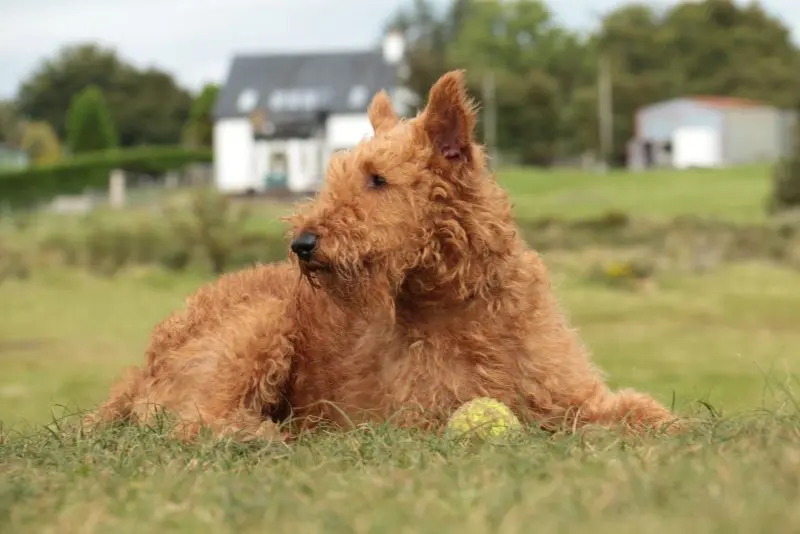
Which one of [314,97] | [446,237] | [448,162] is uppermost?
[314,97]

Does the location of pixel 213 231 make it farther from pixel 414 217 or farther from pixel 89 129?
pixel 89 129

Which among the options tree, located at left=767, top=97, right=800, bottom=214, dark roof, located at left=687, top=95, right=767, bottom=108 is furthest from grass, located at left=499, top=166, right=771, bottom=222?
dark roof, located at left=687, top=95, right=767, bottom=108

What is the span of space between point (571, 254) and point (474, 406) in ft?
72.5

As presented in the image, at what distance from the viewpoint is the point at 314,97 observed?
66500mm

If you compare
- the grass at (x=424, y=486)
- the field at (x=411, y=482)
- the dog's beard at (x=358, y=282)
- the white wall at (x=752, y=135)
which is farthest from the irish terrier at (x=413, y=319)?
the white wall at (x=752, y=135)

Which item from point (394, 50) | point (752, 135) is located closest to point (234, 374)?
point (394, 50)

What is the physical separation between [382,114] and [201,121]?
86129mm

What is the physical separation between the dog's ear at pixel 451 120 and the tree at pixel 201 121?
3172 inches

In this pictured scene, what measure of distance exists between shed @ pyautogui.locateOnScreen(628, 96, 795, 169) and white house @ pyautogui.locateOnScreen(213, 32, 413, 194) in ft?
58.3

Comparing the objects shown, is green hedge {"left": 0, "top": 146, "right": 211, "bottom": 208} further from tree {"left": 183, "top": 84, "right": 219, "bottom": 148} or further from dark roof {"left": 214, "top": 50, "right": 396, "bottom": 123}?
tree {"left": 183, "top": 84, "right": 219, "bottom": 148}

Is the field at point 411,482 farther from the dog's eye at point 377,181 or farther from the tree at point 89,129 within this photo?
the tree at point 89,129

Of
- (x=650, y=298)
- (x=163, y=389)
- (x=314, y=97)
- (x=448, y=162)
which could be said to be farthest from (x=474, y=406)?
(x=314, y=97)

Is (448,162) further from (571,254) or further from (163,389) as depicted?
(571,254)

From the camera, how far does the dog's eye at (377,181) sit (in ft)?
16.1
